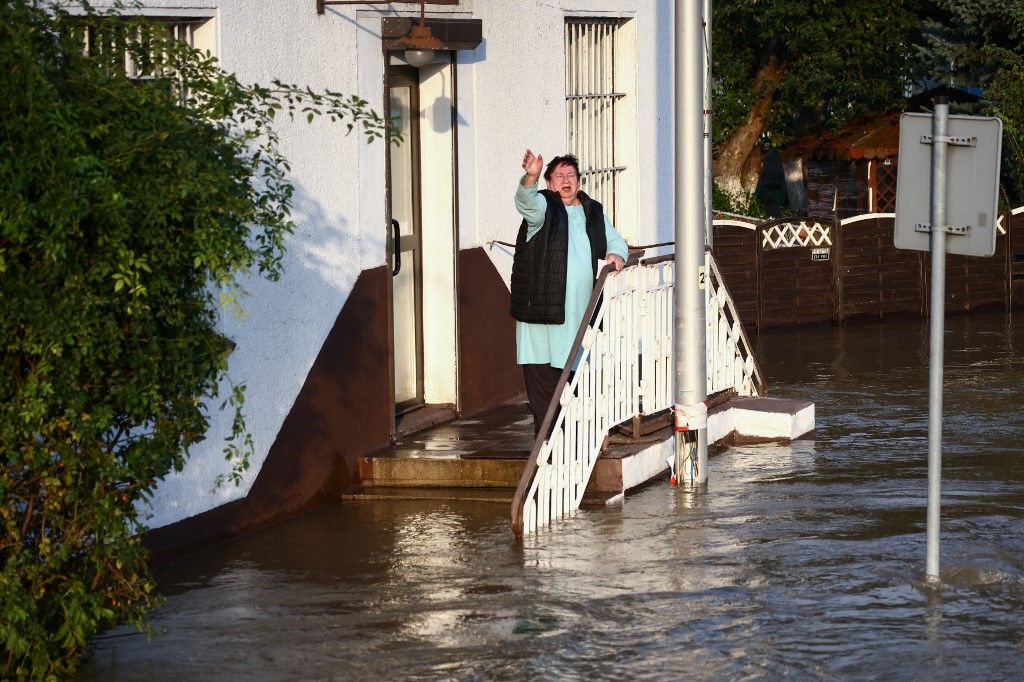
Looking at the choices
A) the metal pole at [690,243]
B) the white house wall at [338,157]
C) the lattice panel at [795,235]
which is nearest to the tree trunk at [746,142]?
the lattice panel at [795,235]

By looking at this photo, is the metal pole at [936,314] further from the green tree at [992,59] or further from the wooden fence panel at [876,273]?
the green tree at [992,59]

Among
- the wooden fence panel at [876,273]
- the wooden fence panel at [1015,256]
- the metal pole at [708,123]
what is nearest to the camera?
the metal pole at [708,123]

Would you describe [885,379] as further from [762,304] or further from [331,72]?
[331,72]

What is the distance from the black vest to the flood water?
1.08m

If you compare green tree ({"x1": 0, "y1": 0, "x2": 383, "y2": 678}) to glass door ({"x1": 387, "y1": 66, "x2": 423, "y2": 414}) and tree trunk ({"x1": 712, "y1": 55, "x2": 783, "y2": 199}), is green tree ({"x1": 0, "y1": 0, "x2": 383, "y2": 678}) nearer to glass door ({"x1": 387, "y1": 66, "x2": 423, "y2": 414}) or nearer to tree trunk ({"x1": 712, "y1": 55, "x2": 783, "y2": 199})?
glass door ({"x1": 387, "y1": 66, "x2": 423, "y2": 414})

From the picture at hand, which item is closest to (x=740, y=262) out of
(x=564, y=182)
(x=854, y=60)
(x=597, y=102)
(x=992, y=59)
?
(x=597, y=102)

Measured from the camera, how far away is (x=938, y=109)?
7.29 meters

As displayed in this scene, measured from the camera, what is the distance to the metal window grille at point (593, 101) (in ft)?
41.1

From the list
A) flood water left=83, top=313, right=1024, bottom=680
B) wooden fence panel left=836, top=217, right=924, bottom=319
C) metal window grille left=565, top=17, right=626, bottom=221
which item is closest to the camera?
flood water left=83, top=313, right=1024, bottom=680

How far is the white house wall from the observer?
877cm

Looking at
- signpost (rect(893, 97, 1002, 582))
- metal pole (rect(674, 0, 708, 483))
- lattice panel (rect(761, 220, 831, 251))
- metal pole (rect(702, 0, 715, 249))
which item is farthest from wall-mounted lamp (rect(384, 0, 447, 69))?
lattice panel (rect(761, 220, 831, 251))

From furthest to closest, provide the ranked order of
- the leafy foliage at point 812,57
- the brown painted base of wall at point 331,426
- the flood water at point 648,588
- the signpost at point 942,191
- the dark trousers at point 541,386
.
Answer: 1. the leafy foliage at point 812,57
2. the dark trousers at point 541,386
3. the brown painted base of wall at point 331,426
4. the signpost at point 942,191
5. the flood water at point 648,588

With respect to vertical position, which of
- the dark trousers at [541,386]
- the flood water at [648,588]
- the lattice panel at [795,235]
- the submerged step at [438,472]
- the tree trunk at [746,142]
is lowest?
the flood water at [648,588]

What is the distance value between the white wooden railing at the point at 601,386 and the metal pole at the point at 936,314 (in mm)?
2071
